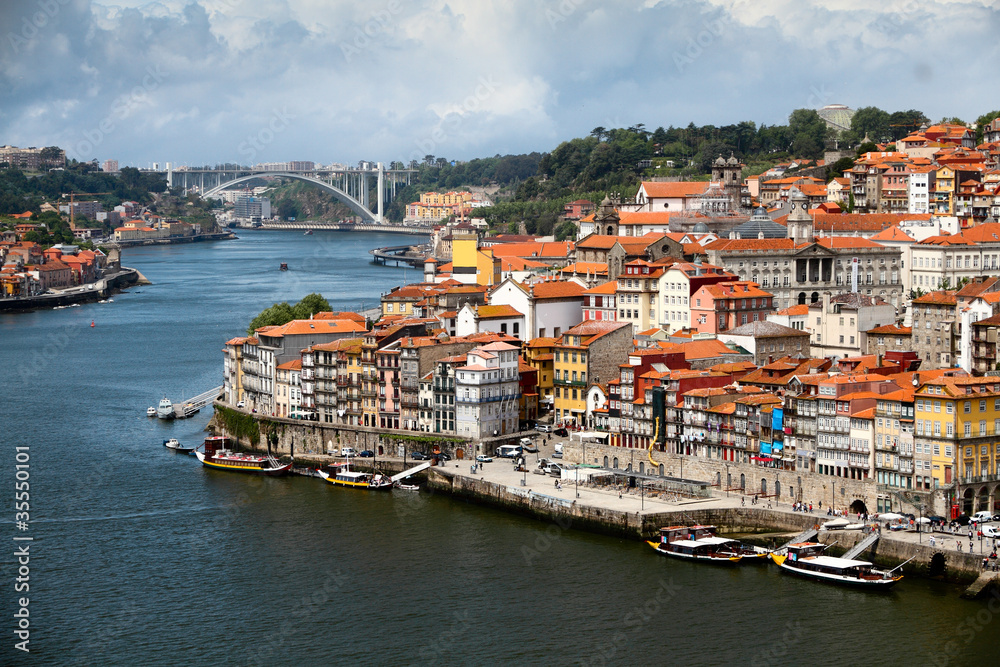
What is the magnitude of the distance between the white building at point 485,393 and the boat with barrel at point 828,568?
10.4m

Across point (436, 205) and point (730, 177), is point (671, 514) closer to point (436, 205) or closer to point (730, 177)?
point (730, 177)

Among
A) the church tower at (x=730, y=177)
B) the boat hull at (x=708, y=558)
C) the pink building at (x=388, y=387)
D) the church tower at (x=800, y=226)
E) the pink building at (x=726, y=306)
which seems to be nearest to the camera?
the boat hull at (x=708, y=558)

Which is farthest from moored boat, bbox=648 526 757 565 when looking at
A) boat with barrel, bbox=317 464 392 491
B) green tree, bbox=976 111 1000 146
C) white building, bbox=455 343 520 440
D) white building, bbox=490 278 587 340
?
green tree, bbox=976 111 1000 146

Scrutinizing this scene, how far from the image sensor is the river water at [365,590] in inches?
936

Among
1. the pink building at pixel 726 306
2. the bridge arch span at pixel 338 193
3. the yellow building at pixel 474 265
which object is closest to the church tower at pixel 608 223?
the yellow building at pixel 474 265

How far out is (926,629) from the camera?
24.2 m

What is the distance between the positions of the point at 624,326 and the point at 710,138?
4980 cm

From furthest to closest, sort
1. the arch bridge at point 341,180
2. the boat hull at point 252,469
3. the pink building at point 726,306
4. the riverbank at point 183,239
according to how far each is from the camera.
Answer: the arch bridge at point 341,180
the riverbank at point 183,239
the pink building at point 726,306
the boat hull at point 252,469

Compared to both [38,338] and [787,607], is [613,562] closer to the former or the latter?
[787,607]

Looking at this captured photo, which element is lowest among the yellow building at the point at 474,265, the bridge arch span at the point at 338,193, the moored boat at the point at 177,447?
the moored boat at the point at 177,447

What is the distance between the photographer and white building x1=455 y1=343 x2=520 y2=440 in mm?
36219

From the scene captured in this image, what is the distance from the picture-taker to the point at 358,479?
3503cm

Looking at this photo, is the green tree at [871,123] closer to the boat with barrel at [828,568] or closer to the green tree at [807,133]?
the green tree at [807,133]

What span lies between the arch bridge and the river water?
126739mm
